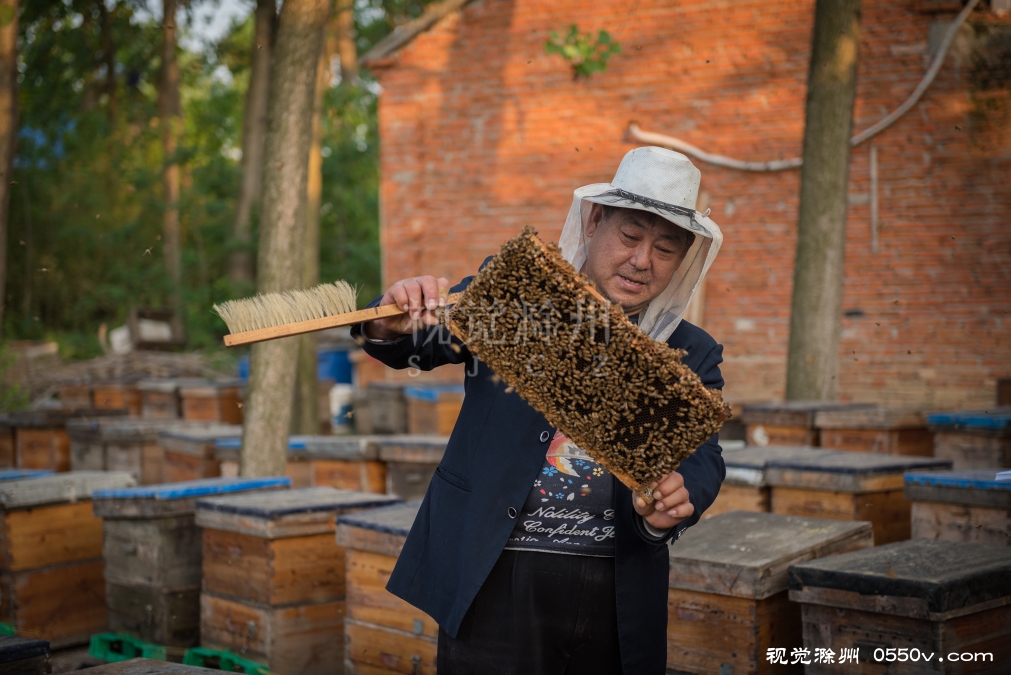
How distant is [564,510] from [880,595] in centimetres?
121

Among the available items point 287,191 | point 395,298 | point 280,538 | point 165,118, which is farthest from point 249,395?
point 165,118

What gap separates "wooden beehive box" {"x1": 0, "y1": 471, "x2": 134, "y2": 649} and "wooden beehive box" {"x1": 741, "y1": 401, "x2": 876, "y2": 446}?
4.22 meters

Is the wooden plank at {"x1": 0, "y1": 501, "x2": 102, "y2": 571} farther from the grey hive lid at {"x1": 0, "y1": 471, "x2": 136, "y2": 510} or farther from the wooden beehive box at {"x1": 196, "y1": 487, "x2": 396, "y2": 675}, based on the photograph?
the wooden beehive box at {"x1": 196, "y1": 487, "x2": 396, "y2": 675}

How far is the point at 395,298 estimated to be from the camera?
7.72 ft

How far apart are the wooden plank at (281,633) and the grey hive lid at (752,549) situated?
1874mm

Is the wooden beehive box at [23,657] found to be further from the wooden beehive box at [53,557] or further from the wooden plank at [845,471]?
the wooden plank at [845,471]

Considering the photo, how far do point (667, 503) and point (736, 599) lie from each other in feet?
4.26

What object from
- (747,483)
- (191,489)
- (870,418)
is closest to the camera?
(747,483)

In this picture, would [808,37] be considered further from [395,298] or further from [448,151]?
[395,298]

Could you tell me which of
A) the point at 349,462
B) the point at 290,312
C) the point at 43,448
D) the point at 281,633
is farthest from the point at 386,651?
the point at 43,448

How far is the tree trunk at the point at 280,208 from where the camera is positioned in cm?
566

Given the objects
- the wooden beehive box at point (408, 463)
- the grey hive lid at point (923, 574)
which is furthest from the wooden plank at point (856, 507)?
the wooden beehive box at point (408, 463)

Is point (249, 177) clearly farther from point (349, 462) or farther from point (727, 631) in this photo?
point (727, 631)

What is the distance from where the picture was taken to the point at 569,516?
2.35 m
